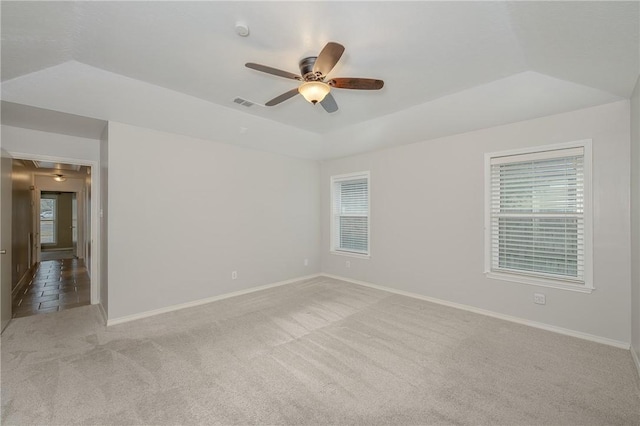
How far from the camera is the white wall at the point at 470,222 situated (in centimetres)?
281

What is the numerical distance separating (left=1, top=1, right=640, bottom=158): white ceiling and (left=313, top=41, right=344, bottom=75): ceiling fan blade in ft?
0.94

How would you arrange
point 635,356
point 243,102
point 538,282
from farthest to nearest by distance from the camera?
1. point 243,102
2. point 538,282
3. point 635,356

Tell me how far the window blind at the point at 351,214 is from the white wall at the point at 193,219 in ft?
2.47

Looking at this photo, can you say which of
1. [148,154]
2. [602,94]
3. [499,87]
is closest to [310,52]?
[499,87]

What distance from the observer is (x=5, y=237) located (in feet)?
10.7

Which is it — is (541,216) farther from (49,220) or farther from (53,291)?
(49,220)

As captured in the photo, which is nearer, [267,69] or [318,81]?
[267,69]

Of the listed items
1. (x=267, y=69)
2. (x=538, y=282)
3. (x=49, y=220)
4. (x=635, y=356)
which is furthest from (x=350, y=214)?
(x=49, y=220)

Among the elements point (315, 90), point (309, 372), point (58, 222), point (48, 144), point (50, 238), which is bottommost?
point (309, 372)

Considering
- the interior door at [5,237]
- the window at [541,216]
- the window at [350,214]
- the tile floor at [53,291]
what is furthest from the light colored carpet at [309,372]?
the window at [350,214]

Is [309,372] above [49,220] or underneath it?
underneath

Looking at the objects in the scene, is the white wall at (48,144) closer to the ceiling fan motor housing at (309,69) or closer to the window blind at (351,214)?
the ceiling fan motor housing at (309,69)

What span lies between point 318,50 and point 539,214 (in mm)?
3116

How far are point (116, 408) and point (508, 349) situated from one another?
11.1 ft
